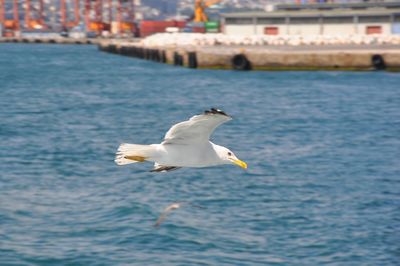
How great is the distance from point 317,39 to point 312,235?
70343mm

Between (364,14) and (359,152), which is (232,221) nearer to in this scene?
(359,152)

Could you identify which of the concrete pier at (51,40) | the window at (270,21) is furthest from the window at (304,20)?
the concrete pier at (51,40)

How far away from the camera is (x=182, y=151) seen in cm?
1338

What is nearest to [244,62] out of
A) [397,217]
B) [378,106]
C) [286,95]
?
[286,95]

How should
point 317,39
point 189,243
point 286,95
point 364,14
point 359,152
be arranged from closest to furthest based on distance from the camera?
point 189,243
point 359,152
point 286,95
point 317,39
point 364,14

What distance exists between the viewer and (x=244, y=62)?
6538 centimetres

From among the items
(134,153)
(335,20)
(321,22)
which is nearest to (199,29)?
(321,22)

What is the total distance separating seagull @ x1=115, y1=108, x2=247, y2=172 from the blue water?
4.65 m

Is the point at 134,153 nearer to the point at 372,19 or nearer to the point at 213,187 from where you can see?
the point at 213,187

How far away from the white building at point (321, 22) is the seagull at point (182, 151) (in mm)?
88539

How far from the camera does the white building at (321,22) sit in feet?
328

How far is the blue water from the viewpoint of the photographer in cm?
1878

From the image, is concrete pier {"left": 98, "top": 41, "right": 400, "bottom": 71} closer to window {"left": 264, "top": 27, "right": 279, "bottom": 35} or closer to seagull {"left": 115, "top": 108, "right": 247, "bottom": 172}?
window {"left": 264, "top": 27, "right": 279, "bottom": 35}

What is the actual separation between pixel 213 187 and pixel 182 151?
11500mm
